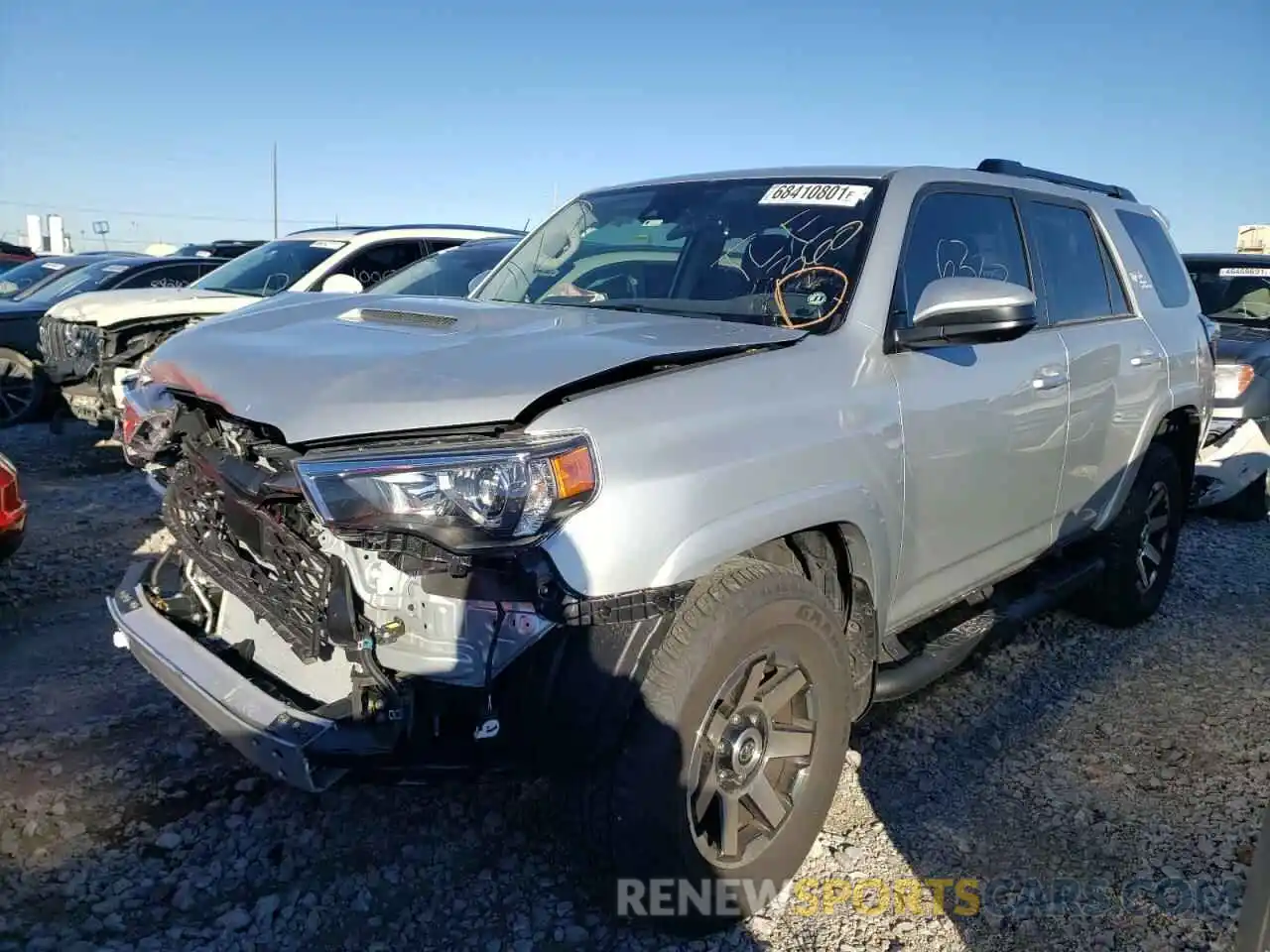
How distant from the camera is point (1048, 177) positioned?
4215mm

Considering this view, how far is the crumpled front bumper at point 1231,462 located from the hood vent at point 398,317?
566 centimetres

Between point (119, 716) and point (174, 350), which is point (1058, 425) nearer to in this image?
point (174, 350)

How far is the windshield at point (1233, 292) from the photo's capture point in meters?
7.91

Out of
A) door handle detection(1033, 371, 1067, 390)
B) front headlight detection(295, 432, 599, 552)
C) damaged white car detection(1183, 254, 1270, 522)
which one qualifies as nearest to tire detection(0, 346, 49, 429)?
front headlight detection(295, 432, 599, 552)

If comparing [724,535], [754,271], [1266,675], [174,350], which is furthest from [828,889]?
[1266,675]

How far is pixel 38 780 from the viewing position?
10.3ft

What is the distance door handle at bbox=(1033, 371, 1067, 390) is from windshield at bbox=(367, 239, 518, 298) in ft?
11.5

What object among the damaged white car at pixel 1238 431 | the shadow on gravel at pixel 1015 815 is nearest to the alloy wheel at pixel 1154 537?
the shadow on gravel at pixel 1015 815

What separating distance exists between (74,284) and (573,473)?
10.2m

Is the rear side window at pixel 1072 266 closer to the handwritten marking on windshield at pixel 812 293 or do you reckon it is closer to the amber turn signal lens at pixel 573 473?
the handwritten marking on windshield at pixel 812 293

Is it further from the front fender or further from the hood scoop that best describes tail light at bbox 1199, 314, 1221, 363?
the hood scoop

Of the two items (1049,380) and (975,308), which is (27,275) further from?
(975,308)

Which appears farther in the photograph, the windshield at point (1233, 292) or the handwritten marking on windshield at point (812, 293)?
the windshield at point (1233, 292)

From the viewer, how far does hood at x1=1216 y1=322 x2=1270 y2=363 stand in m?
6.80
